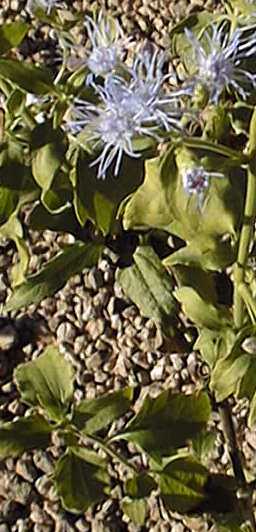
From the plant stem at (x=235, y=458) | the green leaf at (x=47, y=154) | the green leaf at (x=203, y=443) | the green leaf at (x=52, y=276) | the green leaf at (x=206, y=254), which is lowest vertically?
the plant stem at (x=235, y=458)

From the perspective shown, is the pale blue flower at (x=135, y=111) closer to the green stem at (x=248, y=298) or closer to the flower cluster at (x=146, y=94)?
the flower cluster at (x=146, y=94)

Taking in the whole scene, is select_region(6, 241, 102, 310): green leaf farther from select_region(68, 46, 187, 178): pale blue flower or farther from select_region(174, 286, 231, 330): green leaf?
select_region(68, 46, 187, 178): pale blue flower

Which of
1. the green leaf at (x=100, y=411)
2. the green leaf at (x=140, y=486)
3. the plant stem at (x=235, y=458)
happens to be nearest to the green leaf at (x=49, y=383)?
the green leaf at (x=100, y=411)

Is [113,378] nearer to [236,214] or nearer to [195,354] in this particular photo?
[195,354]

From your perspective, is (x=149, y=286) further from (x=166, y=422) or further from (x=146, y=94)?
(x=146, y=94)

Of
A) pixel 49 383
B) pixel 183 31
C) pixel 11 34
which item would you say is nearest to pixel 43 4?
pixel 11 34

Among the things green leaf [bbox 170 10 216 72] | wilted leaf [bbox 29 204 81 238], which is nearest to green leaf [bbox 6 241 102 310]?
wilted leaf [bbox 29 204 81 238]

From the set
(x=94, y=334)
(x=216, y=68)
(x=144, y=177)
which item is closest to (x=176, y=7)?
(x=94, y=334)

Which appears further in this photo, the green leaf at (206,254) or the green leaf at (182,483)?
the green leaf at (182,483)
